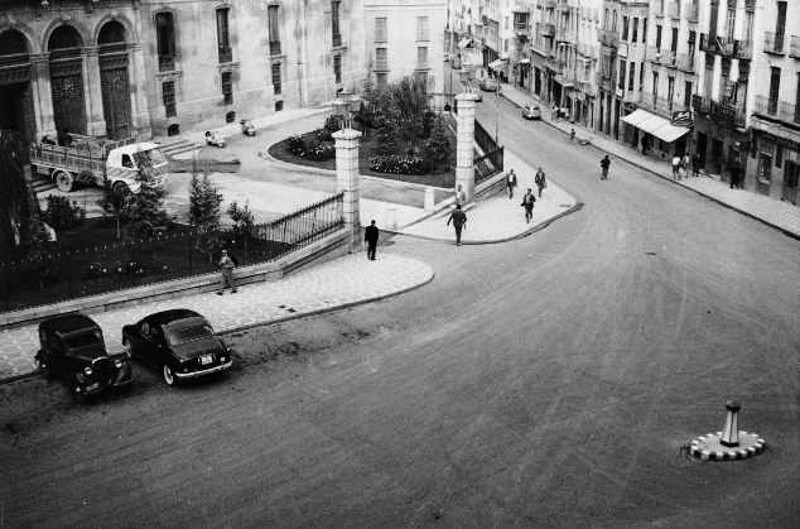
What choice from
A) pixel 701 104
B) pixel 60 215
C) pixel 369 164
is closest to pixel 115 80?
pixel 369 164

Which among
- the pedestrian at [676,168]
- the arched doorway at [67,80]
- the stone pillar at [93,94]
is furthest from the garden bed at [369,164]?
the pedestrian at [676,168]

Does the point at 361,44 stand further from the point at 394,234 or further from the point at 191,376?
the point at 191,376

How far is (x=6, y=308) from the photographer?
24297 mm

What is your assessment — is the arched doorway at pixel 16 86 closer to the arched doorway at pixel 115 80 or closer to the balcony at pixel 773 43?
the arched doorway at pixel 115 80

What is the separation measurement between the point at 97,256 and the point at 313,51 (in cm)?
4019

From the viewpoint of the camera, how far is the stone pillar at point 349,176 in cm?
3192

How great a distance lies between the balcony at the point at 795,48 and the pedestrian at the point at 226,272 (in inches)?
1071

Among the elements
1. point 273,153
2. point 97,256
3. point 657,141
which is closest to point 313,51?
point 273,153

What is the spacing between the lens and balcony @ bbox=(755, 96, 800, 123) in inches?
1638

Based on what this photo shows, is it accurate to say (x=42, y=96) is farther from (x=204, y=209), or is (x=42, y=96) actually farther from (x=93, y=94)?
(x=204, y=209)

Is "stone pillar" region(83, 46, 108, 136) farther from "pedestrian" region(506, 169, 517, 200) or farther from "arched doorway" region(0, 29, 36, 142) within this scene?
"pedestrian" region(506, 169, 517, 200)

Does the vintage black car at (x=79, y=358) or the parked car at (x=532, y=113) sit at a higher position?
the vintage black car at (x=79, y=358)

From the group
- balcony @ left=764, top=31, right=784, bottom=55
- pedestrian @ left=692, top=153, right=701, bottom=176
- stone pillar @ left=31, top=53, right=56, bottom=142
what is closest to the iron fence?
stone pillar @ left=31, top=53, right=56, bottom=142

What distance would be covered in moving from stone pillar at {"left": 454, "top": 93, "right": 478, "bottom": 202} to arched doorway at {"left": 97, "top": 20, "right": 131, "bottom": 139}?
18.8 m
